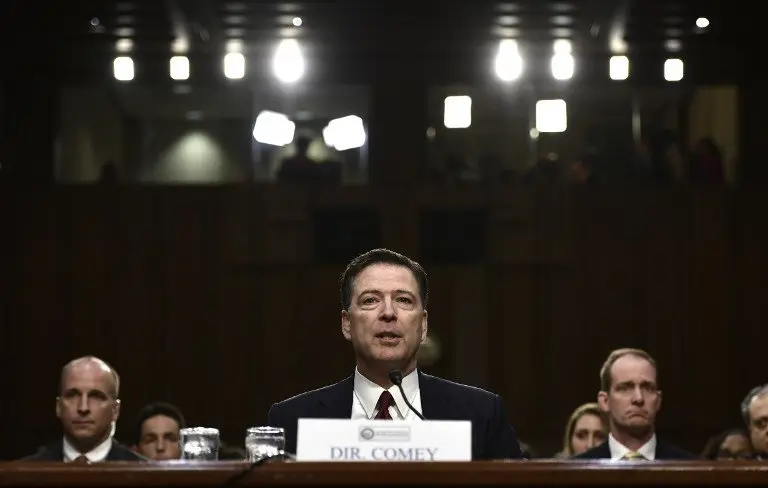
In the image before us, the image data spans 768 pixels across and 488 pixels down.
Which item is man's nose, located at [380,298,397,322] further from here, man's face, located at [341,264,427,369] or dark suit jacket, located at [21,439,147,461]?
Answer: dark suit jacket, located at [21,439,147,461]

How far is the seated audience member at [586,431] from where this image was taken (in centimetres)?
596

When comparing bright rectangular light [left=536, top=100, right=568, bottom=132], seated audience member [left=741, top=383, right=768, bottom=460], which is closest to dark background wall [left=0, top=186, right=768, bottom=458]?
bright rectangular light [left=536, top=100, right=568, bottom=132]

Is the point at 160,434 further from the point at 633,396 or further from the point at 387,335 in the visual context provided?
the point at 387,335

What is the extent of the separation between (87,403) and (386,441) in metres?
2.70

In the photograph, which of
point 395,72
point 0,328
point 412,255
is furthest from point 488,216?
point 0,328

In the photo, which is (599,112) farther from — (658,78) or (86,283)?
(86,283)

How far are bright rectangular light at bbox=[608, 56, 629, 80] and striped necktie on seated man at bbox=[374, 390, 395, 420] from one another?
692 centimetres

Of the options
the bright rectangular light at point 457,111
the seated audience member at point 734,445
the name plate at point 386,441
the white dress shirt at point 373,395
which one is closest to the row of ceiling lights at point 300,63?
the bright rectangular light at point 457,111

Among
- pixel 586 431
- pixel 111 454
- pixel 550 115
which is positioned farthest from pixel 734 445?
pixel 550 115

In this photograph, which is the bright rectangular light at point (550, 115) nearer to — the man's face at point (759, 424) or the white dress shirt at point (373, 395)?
the man's face at point (759, 424)

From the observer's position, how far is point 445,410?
3.31 metres

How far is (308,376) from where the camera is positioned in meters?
9.41

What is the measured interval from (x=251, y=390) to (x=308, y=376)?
433 mm

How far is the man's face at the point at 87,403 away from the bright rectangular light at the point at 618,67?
5825mm
